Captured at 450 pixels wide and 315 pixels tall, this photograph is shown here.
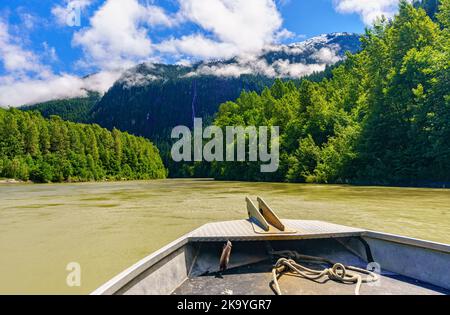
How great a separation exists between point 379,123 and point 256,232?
33805 millimetres

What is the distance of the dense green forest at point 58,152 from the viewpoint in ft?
278

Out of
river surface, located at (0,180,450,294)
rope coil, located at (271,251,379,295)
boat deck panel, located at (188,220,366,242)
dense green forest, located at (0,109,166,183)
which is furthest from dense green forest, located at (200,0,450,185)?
dense green forest, located at (0,109,166,183)

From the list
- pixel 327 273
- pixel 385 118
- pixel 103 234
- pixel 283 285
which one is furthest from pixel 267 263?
pixel 385 118

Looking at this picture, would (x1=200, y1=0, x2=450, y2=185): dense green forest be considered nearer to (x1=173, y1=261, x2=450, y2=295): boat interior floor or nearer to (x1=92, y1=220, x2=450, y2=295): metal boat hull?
(x1=92, y1=220, x2=450, y2=295): metal boat hull

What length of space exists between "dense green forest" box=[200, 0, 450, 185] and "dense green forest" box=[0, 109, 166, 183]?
56514 mm


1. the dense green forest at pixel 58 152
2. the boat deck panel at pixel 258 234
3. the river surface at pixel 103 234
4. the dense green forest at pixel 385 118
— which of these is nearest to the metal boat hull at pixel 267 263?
the boat deck panel at pixel 258 234

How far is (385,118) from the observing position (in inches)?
1398

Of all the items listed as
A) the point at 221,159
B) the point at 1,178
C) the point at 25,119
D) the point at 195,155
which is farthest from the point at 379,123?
the point at 25,119

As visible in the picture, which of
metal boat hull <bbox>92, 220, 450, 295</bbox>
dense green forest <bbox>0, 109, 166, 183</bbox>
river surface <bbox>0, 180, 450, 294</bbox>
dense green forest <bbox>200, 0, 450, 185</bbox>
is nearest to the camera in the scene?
metal boat hull <bbox>92, 220, 450, 295</bbox>

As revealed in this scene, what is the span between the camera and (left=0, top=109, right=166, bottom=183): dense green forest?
8469cm

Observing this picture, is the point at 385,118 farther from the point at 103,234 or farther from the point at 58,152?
the point at 58,152

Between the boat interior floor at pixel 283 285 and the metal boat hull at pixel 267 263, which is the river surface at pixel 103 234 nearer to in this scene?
the metal boat hull at pixel 267 263

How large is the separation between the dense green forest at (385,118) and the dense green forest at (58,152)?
56514mm

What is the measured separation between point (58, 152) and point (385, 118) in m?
85.5
